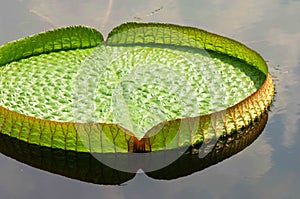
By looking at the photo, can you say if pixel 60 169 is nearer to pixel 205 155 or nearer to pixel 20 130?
pixel 20 130

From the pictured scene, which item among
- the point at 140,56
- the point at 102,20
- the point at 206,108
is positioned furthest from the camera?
the point at 102,20

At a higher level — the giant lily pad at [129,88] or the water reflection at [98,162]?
the giant lily pad at [129,88]

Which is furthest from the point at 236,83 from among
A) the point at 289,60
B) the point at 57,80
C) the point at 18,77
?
the point at 18,77

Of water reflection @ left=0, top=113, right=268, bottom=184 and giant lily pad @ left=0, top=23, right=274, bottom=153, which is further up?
giant lily pad @ left=0, top=23, right=274, bottom=153

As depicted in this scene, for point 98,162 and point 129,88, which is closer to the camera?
point 98,162

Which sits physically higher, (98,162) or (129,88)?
(129,88)
